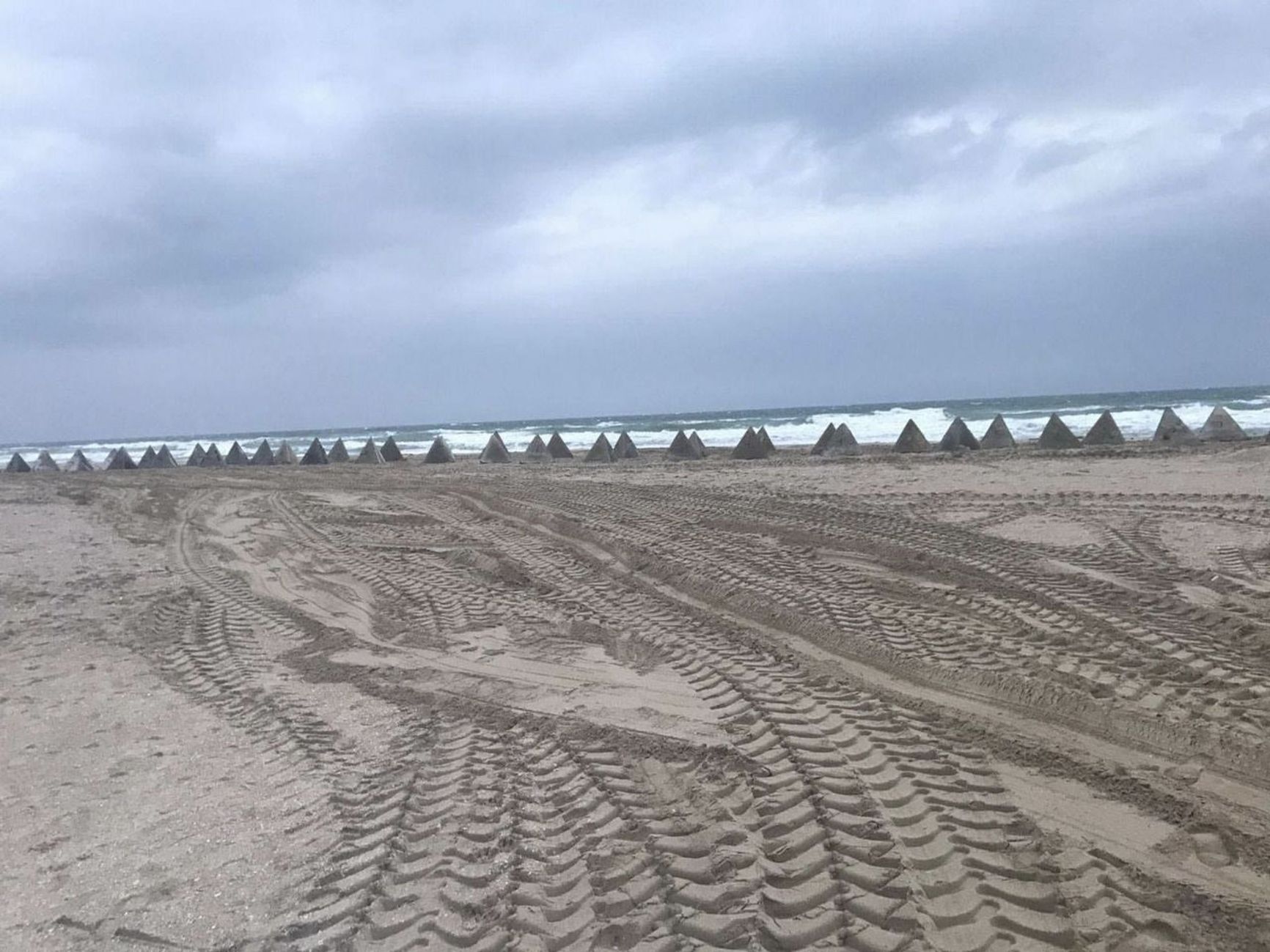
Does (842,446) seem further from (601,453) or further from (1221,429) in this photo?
(1221,429)

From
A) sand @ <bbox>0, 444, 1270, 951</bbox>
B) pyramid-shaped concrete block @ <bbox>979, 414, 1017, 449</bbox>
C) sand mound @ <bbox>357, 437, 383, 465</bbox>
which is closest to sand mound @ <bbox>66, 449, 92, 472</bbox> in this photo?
sand mound @ <bbox>357, 437, 383, 465</bbox>

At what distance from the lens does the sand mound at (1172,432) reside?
19.6m

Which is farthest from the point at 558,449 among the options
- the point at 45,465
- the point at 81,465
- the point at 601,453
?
the point at 45,465

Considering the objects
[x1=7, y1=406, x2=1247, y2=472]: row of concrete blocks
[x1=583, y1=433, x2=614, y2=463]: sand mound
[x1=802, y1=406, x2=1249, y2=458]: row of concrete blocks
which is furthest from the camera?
[x1=583, y1=433, x2=614, y2=463]: sand mound

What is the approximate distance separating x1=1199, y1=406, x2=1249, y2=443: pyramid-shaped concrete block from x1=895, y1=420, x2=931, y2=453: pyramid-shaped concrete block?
19.9 ft

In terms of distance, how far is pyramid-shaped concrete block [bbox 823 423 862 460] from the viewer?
2034cm

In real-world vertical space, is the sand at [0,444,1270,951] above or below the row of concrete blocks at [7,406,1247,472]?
below

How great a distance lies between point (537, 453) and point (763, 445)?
24.4 ft

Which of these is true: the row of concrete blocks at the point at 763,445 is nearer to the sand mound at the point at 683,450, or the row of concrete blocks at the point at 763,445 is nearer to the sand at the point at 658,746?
the sand mound at the point at 683,450

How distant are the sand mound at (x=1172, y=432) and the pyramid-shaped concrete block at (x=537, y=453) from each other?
15.8m

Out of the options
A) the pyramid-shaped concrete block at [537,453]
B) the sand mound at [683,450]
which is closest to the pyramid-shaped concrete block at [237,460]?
the pyramid-shaped concrete block at [537,453]

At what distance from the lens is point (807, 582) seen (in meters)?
6.76

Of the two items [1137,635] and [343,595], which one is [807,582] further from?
[343,595]

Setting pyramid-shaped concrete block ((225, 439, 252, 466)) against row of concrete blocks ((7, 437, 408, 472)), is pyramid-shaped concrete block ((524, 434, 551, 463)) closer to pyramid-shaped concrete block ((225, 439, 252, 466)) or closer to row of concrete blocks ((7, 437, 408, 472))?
row of concrete blocks ((7, 437, 408, 472))
